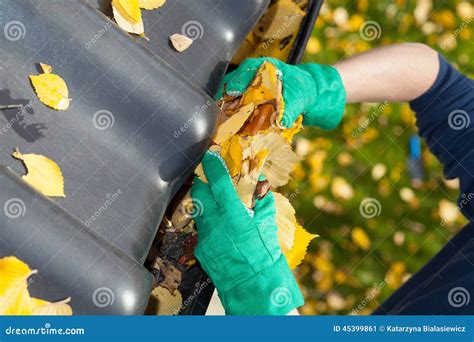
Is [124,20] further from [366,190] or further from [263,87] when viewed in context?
[366,190]

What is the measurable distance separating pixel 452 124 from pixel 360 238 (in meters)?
1.18

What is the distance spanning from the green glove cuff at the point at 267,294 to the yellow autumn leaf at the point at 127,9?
1.72 ft

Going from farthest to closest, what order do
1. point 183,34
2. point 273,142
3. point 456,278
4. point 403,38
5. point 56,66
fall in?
1. point 403,38
2. point 456,278
3. point 273,142
4. point 183,34
5. point 56,66

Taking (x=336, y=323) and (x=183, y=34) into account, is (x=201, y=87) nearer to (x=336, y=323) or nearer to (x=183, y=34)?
(x=183, y=34)

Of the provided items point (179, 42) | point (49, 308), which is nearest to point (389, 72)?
point (179, 42)

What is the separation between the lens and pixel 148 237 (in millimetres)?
1096

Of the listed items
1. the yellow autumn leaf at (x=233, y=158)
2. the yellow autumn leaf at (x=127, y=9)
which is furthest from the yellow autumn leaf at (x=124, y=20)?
the yellow autumn leaf at (x=233, y=158)

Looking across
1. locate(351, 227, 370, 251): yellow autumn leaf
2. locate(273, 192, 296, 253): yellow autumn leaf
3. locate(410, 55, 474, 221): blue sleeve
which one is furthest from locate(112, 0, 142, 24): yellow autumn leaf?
locate(351, 227, 370, 251): yellow autumn leaf

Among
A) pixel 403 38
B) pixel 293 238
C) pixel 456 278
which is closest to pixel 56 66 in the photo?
pixel 293 238

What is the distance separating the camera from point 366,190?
2.78 meters

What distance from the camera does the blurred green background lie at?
2.72m

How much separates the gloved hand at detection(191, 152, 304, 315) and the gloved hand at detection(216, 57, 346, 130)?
225 millimetres

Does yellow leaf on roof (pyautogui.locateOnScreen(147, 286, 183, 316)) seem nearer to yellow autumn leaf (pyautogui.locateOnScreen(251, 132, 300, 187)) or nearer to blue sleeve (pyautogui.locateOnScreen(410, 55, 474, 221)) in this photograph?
yellow autumn leaf (pyautogui.locateOnScreen(251, 132, 300, 187))

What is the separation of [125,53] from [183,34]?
0.14 meters
